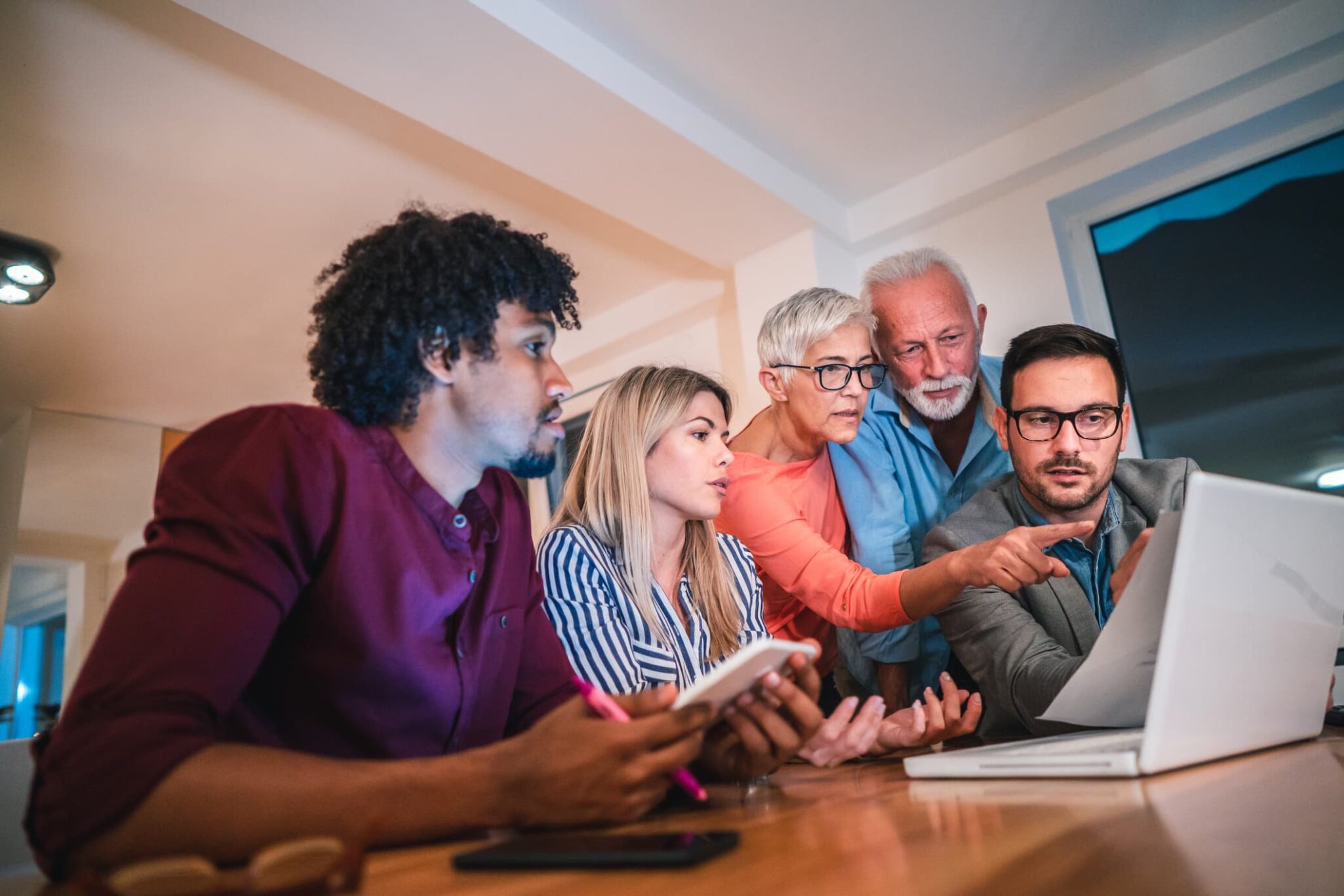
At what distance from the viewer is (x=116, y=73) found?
2523mm

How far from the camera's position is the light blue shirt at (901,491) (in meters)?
2.28

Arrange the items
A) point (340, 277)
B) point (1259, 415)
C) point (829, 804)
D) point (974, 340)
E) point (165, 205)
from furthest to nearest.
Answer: point (165, 205) < point (1259, 415) < point (974, 340) < point (340, 277) < point (829, 804)

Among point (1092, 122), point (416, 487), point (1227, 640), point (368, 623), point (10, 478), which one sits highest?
point (1092, 122)

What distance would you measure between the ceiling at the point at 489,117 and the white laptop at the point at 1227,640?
6.98 ft

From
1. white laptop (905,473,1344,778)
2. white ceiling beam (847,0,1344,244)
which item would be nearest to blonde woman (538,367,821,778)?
white laptop (905,473,1344,778)

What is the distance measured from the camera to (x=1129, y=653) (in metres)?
0.95

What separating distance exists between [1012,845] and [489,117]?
259cm

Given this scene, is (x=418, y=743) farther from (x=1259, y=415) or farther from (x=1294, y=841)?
(x=1259, y=415)

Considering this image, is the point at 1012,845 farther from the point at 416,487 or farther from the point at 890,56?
the point at 890,56

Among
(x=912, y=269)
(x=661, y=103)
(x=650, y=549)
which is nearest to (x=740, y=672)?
(x=650, y=549)

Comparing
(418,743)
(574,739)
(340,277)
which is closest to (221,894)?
(574,739)

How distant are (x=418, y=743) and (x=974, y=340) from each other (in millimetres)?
2231

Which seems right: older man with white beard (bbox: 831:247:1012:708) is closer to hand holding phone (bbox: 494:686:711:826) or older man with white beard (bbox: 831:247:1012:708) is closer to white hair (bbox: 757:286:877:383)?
white hair (bbox: 757:286:877:383)

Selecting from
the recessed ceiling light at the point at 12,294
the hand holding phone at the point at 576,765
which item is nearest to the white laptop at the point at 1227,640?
the hand holding phone at the point at 576,765
